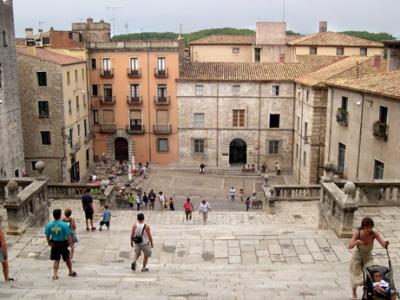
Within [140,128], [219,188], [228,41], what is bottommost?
[219,188]

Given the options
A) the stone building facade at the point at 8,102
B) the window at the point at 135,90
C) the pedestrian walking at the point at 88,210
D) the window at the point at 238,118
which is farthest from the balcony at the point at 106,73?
the pedestrian walking at the point at 88,210

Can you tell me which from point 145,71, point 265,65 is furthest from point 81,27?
point 265,65

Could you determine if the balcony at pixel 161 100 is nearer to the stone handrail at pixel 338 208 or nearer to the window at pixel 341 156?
the window at pixel 341 156

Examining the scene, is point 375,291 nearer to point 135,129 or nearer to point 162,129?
point 162,129

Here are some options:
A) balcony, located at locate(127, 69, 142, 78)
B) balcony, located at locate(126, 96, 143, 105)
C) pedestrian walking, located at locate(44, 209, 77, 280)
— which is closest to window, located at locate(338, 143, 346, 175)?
pedestrian walking, located at locate(44, 209, 77, 280)

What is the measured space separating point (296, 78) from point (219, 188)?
1313 centimetres

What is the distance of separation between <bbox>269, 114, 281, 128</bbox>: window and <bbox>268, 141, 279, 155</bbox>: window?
67.0 inches

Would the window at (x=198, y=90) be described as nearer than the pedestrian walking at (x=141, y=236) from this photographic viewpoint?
No

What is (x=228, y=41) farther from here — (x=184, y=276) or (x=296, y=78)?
(x=184, y=276)

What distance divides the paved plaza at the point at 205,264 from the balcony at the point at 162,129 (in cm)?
3213

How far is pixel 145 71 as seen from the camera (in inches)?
1890

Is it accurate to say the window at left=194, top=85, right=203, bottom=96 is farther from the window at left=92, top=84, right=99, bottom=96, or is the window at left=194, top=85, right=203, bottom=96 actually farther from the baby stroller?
the baby stroller

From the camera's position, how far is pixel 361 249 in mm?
9203

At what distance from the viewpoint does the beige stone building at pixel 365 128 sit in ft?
76.6
